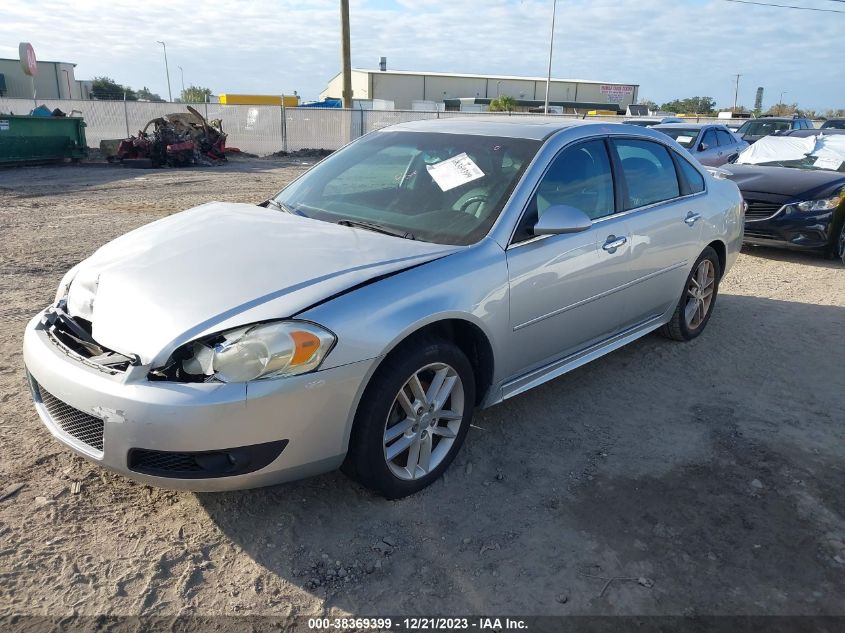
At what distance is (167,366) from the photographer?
245 centimetres

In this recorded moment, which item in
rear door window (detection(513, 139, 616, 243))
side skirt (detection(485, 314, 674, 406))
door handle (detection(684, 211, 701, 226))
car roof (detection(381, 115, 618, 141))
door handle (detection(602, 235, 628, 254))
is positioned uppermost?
car roof (detection(381, 115, 618, 141))

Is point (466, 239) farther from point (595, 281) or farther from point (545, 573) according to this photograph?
point (545, 573)

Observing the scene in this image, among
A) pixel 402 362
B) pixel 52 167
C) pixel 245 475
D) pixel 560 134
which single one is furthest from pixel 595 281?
pixel 52 167

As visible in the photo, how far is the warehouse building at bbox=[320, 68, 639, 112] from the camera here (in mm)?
77125

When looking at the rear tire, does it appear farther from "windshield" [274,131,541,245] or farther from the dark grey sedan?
the dark grey sedan

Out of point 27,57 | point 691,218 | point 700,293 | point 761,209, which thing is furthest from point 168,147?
point 691,218

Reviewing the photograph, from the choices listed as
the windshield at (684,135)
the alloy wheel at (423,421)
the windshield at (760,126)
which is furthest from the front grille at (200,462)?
the windshield at (760,126)

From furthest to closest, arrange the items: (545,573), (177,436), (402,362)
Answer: (402,362) < (545,573) < (177,436)

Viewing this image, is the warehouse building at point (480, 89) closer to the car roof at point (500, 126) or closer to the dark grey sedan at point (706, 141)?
the dark grey sedan at point (706, 141)

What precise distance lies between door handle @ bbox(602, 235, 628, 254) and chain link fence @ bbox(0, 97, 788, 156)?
73.5ft

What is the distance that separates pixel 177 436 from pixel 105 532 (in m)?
0.72

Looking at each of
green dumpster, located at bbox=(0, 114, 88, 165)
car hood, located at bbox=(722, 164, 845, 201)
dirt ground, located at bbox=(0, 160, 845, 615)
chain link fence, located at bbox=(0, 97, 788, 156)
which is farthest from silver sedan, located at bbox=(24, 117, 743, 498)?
chain link fence, located at bbox=(0, 97, 788, 156)

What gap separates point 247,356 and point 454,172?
1.77 meters

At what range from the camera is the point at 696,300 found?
5160mm
